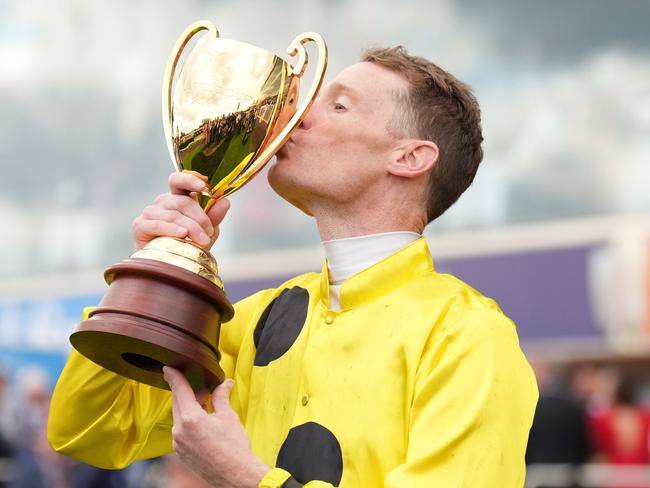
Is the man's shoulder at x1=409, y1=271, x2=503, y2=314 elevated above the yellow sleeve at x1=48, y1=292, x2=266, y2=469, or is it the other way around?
the man's shoulder at x1=409, y1=271, x2=503, y2=314

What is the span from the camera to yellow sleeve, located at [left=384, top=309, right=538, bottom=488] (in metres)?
2.07

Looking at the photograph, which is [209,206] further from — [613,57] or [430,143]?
[613,57]

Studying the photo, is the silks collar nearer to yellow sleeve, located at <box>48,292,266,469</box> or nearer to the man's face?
the man's face

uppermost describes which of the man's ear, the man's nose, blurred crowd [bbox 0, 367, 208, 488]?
the man's nose

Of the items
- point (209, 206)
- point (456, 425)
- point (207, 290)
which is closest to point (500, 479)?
point (456, 425)

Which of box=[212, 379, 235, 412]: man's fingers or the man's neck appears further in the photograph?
the man's neck

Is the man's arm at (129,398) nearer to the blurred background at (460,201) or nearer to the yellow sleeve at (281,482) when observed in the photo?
the yellow sleeve at (281,482)

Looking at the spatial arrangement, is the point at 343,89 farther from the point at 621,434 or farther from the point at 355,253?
the point at 621,434

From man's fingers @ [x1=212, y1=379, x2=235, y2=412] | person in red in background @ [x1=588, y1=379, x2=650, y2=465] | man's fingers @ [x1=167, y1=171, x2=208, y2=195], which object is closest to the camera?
man's fingers @ [x1=212, y1=379, x2=235, y2=412]

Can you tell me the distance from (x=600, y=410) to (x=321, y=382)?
5626 millimetres

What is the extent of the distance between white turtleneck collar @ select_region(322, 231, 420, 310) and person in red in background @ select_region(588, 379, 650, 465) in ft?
17.2

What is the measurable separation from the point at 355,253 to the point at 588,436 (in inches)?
194

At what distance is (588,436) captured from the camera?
6988 mm

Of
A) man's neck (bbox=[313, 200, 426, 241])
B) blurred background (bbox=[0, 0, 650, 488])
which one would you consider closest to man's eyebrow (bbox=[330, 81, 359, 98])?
man's neck (bbox=[313, 200, 426, 241])
